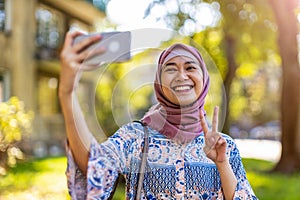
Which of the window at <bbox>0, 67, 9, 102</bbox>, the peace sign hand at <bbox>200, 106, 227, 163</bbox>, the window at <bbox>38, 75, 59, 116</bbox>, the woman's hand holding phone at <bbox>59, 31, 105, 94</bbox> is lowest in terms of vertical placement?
the window at <bbox>38, 75, 59, 116</bbox>

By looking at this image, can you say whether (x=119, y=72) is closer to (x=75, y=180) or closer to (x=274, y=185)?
(x=75, y=180)

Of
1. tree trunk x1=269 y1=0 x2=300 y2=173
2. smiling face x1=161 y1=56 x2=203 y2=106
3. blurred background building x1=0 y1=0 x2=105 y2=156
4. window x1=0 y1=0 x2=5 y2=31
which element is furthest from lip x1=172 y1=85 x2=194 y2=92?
window x1=0 y1=0 x2=5 y2=31

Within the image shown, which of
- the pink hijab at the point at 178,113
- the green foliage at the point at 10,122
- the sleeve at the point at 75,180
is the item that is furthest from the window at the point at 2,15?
the sleeve at the point at 75,180

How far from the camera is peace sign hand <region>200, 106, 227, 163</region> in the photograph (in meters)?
1.86

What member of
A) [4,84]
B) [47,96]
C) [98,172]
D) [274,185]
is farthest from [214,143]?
[47,96]

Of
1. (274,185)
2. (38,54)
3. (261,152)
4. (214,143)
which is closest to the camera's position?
(214,143)

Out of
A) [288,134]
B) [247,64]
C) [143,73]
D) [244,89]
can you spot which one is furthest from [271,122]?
[143,73]

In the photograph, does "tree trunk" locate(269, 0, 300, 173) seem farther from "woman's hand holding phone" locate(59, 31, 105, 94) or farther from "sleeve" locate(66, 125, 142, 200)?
"woman's hand holding phone" locate(59, 31, 105, 94)

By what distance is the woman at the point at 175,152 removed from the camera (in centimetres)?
181

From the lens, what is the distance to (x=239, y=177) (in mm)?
2021

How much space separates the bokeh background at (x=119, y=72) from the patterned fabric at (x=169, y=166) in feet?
0.29

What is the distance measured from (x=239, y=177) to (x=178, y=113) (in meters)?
0.33

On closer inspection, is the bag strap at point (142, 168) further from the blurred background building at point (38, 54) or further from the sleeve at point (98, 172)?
the blurred background building at point (38, 54)

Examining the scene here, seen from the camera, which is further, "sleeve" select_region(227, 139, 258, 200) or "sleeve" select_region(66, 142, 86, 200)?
"sleeve" select_region(227, 139, 258, 200)
